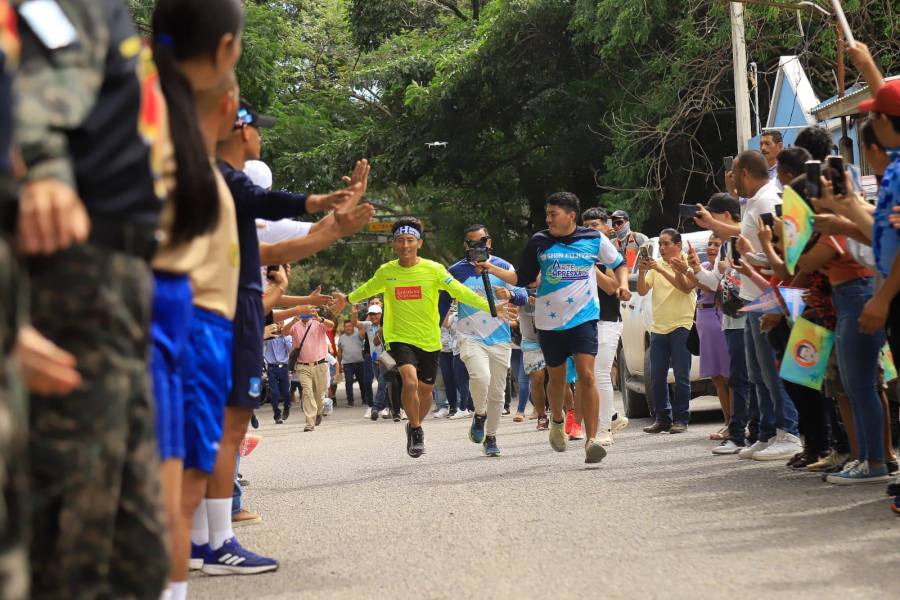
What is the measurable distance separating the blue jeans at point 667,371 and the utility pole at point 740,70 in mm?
10066

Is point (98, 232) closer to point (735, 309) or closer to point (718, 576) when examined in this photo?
point (718, 576)

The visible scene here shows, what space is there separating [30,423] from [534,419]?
639 inches

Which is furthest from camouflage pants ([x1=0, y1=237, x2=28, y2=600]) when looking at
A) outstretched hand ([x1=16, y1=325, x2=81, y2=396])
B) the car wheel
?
the car wheel

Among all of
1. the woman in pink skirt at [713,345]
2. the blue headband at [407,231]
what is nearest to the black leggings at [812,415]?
the woman in pink skirt at [713,345]

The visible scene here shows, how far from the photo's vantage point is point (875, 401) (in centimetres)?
797

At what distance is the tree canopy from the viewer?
26859 millimetres

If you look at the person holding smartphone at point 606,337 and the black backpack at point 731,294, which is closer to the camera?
the black backpack at point 731,294

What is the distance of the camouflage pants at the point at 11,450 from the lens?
7.75ft

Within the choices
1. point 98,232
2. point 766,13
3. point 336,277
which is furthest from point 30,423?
point 336,277

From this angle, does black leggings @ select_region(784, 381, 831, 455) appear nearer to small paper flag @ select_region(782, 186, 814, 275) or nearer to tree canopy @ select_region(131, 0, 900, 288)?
small paper flag @ select_region(782, 186, 814, 275)

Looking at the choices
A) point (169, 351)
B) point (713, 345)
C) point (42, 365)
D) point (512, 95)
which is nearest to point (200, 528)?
point (169, 351)

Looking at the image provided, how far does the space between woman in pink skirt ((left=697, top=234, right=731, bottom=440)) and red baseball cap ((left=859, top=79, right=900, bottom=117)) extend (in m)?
5.77

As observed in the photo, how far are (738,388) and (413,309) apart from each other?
2.85 m

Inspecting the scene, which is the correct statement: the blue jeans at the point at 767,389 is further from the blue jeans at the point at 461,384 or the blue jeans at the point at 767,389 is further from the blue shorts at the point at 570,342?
the blue jeans at the point at 461,384
